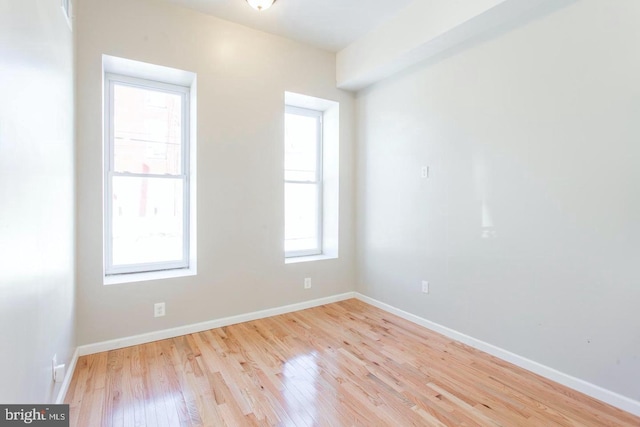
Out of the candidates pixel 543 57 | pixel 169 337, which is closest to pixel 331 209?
pixel 169 337

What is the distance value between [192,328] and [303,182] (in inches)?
81.5

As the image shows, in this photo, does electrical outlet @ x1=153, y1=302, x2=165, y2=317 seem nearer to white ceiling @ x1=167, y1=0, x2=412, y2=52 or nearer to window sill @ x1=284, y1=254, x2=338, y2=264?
window sill @ x1=284, y1=254, x2=338, y2=264

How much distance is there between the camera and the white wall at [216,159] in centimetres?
254

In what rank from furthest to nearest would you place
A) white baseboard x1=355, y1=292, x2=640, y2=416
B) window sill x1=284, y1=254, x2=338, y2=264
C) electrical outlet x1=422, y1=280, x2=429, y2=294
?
window sill x1=284, y1=254, x2=338, y2=264 < electrical outlet x1=422, y1=280, x2=429, y2=294 < white baseboard x1=355, y1=292, x2=640, y2=416

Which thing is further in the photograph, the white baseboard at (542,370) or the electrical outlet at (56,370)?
the white baseboard at (542,370)

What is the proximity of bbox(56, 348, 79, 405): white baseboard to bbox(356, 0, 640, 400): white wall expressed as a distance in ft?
9.53

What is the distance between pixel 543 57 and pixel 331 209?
2.55 metres

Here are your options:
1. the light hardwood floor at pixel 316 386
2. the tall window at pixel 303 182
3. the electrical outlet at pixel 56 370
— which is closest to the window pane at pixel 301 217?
the tall window at pixel 303 182

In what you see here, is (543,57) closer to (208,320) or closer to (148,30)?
(148,30)

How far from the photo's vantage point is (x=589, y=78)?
80.0 inches

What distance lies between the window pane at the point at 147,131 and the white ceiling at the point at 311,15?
0.91 meters

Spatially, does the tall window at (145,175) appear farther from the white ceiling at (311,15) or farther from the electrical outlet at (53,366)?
the electrical outlet at (53,366)

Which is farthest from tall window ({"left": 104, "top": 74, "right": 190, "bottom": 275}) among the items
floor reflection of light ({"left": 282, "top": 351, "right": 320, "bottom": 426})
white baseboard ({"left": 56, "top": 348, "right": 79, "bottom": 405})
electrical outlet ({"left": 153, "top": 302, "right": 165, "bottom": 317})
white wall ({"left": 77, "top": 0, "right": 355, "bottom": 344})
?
floor reflection of light ({"left": 282, "top": 351, "right": 320, "bottom": 426})

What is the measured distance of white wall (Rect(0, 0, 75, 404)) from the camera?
110cm
